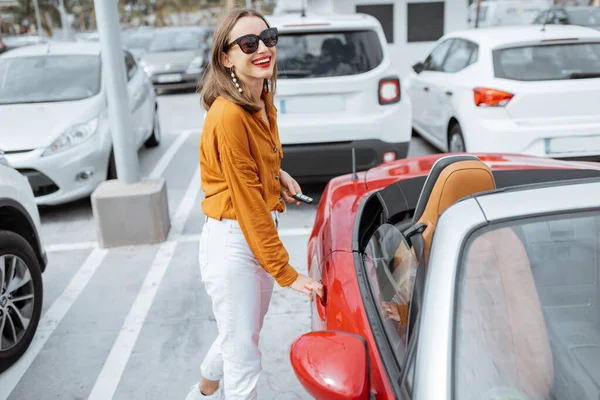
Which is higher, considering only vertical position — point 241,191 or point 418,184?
point 241,191

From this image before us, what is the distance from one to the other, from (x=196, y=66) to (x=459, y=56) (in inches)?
369

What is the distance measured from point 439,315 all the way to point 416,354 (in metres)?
0.12

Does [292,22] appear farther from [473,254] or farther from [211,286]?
[473,254]

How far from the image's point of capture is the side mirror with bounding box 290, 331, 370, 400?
5.38ft

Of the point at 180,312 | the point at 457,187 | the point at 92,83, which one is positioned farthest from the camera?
the point at 92,83

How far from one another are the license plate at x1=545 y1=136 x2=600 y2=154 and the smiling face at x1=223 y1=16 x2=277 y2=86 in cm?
385

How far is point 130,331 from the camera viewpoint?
3.89 metres

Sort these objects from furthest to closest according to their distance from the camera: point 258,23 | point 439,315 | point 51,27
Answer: point 51,27 < point 258,23 < point 439,315

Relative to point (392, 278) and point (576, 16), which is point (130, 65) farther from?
point (576, 16)

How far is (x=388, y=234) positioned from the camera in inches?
91.4

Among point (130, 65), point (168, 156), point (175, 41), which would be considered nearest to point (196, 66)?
point (175, 41)

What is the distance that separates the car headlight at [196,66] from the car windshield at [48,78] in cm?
767

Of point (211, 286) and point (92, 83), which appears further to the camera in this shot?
point (92, 83)

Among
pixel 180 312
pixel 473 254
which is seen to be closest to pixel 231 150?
pixel 473 254
